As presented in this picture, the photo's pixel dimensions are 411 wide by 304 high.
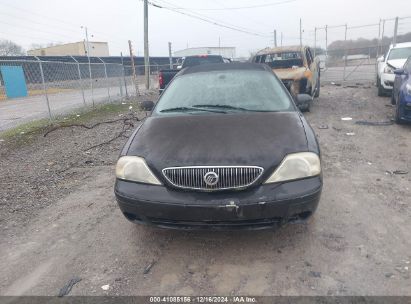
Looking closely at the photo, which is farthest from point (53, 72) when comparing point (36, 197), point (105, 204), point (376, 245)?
point (376, 245)

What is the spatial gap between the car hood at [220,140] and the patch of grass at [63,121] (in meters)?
5.83

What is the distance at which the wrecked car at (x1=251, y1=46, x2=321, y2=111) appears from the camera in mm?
9773

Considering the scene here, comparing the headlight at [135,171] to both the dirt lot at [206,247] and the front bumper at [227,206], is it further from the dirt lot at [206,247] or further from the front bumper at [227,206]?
the dirt lot at [206,247]

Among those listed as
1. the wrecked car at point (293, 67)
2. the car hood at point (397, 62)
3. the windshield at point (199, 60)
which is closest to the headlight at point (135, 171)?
the wrecked car at point (293, 67)

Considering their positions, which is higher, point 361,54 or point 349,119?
point 361,54

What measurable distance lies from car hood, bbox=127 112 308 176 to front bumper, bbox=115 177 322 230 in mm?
228

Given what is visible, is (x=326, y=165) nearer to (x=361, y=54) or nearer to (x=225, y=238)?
(x=225, y=238)

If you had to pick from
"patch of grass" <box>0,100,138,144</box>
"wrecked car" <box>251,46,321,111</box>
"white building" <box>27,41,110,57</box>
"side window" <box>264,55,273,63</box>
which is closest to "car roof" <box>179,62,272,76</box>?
"wrecked car" <box>251,46,321,111</box>

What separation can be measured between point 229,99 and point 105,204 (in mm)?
1999

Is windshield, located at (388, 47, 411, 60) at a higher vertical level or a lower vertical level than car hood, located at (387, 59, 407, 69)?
higher

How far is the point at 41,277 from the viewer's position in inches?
115

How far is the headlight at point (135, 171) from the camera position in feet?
9.77

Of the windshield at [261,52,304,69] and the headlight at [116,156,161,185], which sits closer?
the headlight at [116,156,161,185]

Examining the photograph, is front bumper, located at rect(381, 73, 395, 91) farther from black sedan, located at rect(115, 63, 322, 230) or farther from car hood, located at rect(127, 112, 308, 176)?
black sedan, located at rect(115, 63, 322, 230)
